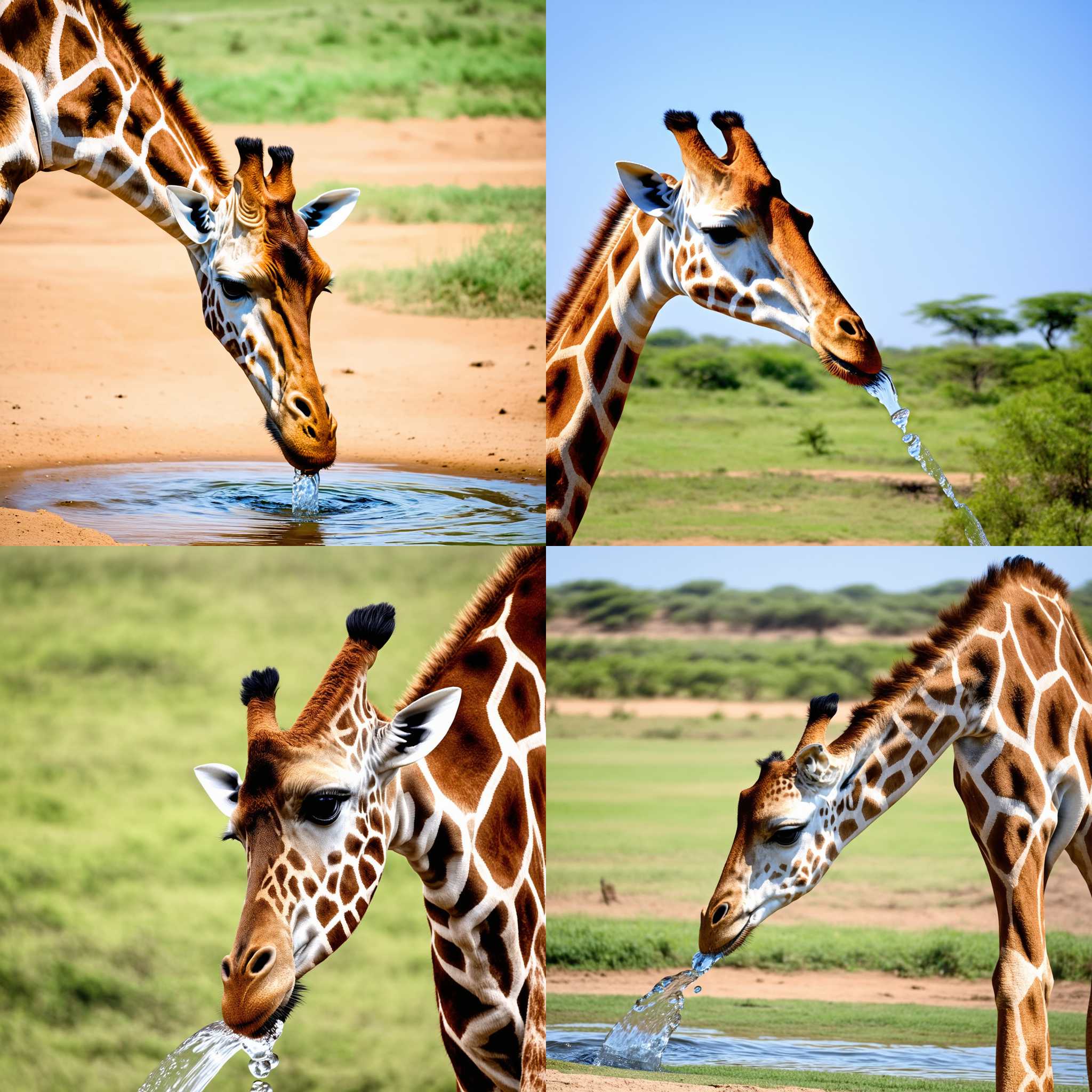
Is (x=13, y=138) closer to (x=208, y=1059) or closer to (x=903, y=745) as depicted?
(x=208, y=1059)

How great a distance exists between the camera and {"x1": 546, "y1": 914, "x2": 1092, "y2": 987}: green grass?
7641mm

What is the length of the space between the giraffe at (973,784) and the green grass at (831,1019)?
7.43 feet

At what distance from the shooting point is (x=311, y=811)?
3.71 meters

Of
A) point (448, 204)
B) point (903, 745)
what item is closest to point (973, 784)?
point (903, 745)

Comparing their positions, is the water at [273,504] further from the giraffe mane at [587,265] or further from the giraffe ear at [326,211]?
the giraffe ear at [326,211]

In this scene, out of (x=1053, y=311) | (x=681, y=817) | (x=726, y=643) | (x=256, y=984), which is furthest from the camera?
(x=1053, y=311)

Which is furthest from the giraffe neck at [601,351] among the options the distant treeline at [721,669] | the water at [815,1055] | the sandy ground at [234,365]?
the distant treeline at [721,669]

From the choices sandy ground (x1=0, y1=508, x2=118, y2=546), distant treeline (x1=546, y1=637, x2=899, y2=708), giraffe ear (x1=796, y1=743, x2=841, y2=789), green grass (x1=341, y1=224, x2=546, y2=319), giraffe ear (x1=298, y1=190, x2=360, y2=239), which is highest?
giraffe ear (x1=298, y1=190, x2=360, y2=239)

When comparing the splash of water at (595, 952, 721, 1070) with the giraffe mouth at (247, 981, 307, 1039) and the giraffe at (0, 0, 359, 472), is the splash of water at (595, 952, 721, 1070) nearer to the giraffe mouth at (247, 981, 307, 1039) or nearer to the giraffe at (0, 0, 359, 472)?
the giraffe mouth at (247, 981, 307, 1039)

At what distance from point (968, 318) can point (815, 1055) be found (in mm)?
6730

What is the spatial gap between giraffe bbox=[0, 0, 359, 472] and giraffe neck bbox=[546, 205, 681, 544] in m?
0.76

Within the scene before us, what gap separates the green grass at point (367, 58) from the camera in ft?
25.7

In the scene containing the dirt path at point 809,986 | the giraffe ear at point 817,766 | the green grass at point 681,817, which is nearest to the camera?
the giraffe ear at point 817,766

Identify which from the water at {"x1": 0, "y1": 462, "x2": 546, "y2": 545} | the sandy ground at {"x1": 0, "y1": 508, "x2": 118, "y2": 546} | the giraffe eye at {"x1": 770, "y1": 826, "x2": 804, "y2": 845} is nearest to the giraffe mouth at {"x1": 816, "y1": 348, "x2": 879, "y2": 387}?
the water at {"x1": 0, "y1": 462, "x2": 546, "y2": 545}
